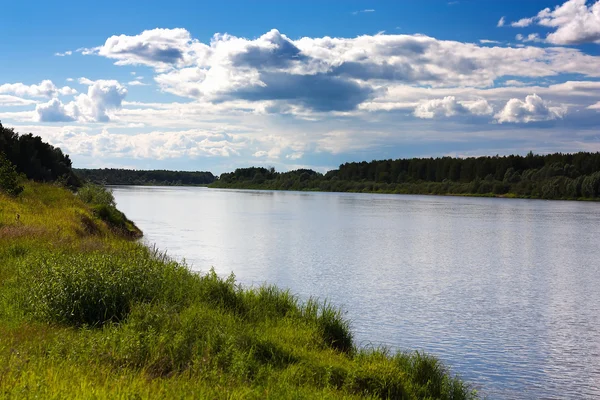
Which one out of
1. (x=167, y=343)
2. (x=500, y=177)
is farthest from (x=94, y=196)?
(x=500, y=177)

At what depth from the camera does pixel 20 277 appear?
12867 mm

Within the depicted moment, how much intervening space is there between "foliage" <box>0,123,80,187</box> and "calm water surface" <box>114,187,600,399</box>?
113 feet

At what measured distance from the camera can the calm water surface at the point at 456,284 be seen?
1453 cm

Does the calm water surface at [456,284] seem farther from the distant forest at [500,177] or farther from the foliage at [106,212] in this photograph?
the distant forest at [500,177]

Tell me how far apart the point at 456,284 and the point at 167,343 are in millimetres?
18214

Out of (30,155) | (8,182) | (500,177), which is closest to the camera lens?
(8,182)

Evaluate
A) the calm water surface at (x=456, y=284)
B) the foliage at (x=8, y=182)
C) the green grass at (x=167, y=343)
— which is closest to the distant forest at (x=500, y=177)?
the calm water surface at (x=456, y=284)

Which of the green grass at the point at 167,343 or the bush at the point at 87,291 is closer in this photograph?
the green grass at the point at 167,343

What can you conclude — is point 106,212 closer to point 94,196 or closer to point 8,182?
point 94,196

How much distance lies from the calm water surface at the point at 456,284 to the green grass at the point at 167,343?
2.56m

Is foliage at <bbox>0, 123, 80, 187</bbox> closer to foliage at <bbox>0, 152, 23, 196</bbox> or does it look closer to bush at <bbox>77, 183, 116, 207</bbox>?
bush at <bbox>77, 183, 116, 207</bbox>

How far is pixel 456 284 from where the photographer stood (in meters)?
25.4

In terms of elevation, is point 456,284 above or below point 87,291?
below

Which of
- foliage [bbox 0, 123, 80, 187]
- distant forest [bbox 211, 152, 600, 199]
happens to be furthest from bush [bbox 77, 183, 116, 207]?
distant forest [bbox 211, 152, 600, 199]
